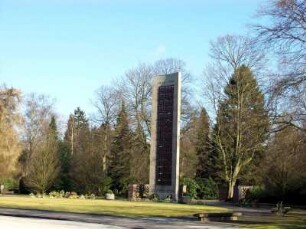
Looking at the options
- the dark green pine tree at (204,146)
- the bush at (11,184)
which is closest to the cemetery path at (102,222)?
the dark green pine tree at (204,146)

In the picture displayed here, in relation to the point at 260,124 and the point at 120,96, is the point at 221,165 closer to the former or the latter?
the point at 120,96

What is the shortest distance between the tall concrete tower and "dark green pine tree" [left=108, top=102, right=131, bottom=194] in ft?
46.9

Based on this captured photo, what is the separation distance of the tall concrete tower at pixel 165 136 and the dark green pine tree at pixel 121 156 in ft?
46.9

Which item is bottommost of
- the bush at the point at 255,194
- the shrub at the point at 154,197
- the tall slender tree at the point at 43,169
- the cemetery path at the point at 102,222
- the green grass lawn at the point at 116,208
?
the cemetery path at the point at 102,222

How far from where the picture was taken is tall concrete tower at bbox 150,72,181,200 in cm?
5003

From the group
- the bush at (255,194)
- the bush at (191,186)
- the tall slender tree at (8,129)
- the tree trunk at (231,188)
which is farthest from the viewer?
the tall slender tree at (8,129)

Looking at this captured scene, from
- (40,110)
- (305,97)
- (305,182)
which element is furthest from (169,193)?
(40,110)

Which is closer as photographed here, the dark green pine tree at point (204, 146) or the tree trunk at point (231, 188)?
the tree trunk at point (231, 188)

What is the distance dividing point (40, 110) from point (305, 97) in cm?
6631

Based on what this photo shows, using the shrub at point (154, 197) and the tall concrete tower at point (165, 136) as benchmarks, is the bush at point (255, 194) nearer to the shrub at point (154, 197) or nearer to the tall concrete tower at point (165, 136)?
the tall concrete tower at point (165, 136)

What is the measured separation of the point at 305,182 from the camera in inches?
1927

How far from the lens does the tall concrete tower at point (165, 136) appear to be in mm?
50031

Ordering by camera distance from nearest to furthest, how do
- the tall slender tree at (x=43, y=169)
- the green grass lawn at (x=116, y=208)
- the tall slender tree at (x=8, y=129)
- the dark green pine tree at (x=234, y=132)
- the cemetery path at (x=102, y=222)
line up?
the cemetery path at (x=102, y=222) → the green grass lawn at (x=116, y=208) → the dark green pine tree at (x=234, y=132) → the tall slender tree at (x=8, y=129) → the tall slender tree at (x=43, y=169)

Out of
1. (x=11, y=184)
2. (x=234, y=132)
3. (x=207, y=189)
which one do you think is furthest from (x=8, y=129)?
(x=234, y=132)
